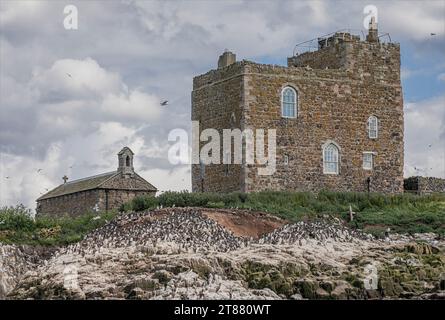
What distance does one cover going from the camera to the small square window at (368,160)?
4738 centimetres

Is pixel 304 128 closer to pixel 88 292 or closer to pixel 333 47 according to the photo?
pixel 333 47

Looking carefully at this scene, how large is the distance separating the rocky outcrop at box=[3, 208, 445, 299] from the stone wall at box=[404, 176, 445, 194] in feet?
60.4

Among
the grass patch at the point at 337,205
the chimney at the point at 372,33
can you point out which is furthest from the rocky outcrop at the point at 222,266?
the chimney at the point at 372,33

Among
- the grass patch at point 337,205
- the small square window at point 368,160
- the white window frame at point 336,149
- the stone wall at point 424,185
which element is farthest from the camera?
the stone wall at point 424,185

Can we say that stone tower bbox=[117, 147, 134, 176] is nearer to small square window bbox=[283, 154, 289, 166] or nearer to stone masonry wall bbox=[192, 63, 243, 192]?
stone masonry wall bbox=[192, 63, 243, 192]

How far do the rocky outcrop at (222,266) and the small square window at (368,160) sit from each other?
1307cm

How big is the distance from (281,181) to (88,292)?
18281mm

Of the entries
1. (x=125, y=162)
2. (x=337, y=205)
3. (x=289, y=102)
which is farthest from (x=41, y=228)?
(x=125, y=162)

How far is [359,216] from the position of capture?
38.9 metres

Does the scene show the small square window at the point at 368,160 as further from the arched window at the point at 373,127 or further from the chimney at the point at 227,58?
the chimney at the point at 227,58

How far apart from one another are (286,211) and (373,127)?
11196mm

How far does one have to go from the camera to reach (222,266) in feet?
96.2

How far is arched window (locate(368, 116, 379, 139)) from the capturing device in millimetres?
47688
